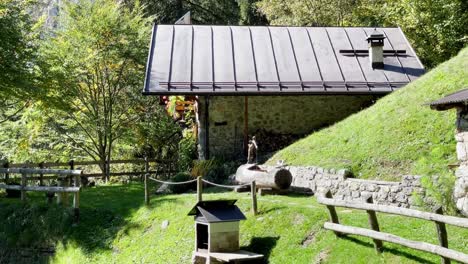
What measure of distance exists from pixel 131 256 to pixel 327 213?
484 cm

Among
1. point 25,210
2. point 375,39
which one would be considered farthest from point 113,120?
point 375,39

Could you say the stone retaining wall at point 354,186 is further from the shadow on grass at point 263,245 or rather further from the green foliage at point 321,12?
the green foliage at point 321,12

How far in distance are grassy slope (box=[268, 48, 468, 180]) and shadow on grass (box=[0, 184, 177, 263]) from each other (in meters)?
4.93

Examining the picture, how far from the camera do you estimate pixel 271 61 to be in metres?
21.6

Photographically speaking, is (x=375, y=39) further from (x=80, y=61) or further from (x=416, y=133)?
(x=80, y=61)

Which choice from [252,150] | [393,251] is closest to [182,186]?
[252,150]

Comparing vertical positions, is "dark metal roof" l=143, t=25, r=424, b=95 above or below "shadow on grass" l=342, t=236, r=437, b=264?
above

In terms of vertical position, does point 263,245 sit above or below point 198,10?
below

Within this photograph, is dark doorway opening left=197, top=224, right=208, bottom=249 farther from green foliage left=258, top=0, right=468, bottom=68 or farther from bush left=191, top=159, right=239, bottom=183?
green foliage left=258, top=0, right=468, bottom=68

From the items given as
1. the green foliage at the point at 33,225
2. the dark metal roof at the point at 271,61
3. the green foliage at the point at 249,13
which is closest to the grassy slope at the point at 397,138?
the dark metal roof at the point at 271,61

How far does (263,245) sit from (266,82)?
978 cm

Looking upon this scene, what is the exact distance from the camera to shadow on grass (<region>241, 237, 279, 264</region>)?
11.2m

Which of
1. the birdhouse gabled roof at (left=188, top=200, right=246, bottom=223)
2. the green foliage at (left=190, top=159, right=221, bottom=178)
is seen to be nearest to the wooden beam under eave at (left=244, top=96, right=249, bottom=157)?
the green foliage at (left=190, top=159, right=221, bottom=178)

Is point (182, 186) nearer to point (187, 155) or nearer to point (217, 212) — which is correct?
point (187, 155)
